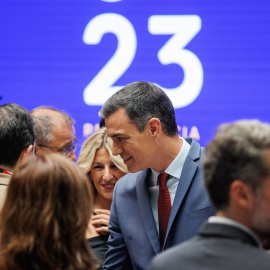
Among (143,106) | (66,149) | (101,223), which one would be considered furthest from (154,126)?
(66,149)

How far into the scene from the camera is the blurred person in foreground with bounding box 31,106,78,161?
12.2 ft

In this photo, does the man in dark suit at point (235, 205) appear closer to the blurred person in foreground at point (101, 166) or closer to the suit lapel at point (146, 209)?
the suit lapel at point (146, 209)

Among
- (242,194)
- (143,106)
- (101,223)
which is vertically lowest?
(101,223)

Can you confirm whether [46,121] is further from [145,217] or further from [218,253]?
[218,253]

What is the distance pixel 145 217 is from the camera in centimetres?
267

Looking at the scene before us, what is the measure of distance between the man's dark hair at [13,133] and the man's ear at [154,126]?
1.85 feet

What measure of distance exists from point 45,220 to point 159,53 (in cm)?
275

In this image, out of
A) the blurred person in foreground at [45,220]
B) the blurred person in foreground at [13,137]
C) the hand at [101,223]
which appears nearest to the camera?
the blurred person in foreground at [45,220]

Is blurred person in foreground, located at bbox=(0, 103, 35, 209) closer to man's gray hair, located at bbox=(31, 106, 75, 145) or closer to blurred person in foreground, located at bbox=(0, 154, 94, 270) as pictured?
blurred person in foreground, located at bbox=(0, 154, 94, 270)

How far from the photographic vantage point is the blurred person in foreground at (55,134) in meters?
3.73

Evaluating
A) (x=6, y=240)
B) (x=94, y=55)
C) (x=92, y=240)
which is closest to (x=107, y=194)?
(x=92, y=240)

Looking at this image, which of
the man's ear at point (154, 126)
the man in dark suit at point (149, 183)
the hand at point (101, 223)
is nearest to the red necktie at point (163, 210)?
the man in dark suit at point (149, 183)

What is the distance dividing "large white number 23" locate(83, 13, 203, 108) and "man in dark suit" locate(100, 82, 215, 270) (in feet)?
4.07

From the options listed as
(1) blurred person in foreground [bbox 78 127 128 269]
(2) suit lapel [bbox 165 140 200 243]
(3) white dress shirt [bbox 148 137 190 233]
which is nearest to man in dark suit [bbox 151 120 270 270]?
(2) suit lapel [bbox 165 140 200 243]
